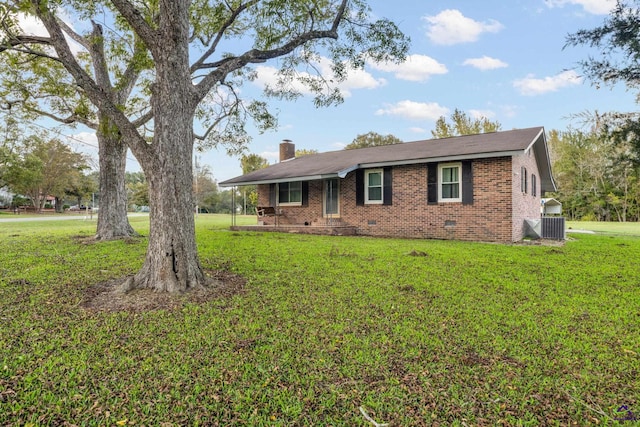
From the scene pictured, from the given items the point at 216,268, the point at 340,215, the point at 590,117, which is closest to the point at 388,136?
the point at 340,215

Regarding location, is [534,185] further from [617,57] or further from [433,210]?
[617,57]

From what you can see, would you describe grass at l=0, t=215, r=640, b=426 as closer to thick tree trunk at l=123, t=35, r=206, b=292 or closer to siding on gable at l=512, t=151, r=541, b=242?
thick tree trunk at l=123, t=35, r=206, b=292

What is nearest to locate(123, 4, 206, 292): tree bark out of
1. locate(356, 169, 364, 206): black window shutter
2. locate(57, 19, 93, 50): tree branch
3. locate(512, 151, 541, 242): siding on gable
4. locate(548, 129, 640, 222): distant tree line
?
locate(57, 19, 93, 50): tree branch

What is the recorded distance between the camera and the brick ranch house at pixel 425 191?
11023mm

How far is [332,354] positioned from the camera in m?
2.92

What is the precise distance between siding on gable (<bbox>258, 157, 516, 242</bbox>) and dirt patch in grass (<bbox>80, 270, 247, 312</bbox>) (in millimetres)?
8585

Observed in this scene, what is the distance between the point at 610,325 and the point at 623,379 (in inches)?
51.8

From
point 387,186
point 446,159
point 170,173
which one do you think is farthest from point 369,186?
point 170,173

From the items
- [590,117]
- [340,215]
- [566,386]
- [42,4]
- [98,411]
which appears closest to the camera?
[98,411]

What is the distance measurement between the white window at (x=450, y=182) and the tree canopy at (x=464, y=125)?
2528cm

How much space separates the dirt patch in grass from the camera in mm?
4125

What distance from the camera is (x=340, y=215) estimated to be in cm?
1433

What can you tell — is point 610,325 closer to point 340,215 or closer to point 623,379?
point 623,379

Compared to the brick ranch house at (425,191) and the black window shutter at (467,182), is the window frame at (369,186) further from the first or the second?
the black window shutter at (467,182)
